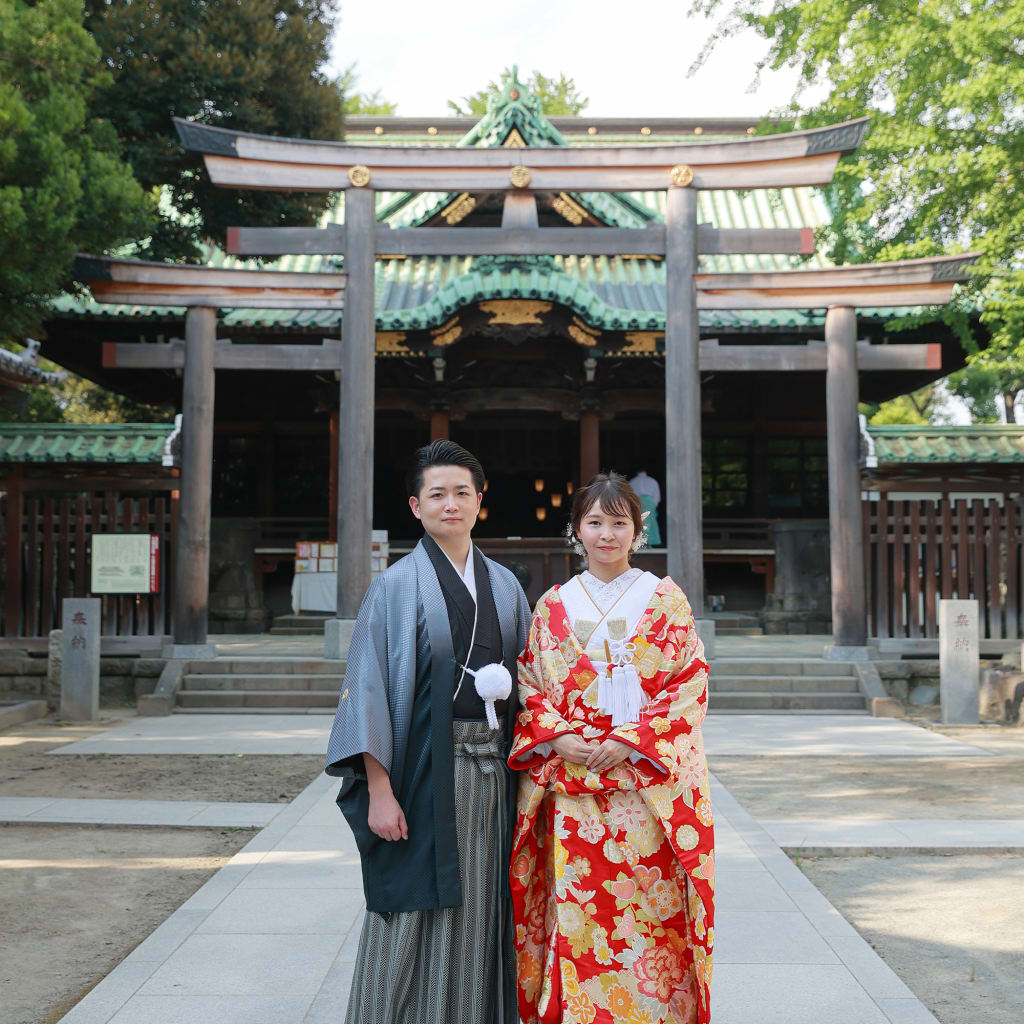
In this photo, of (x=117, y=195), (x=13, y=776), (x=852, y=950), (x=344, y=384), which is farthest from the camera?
(x=344, y=384)

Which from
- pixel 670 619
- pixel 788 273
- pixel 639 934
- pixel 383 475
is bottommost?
pixel 639 934

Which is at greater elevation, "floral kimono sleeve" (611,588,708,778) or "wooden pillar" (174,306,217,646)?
"wooden pillar" (174,306,217,646)

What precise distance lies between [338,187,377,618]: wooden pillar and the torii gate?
13 millimetres

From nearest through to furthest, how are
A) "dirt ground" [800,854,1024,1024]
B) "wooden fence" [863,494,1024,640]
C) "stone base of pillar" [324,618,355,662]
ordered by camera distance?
"dirt ground" [800,854,1024,1024] < "stone base of pillar" [324,618,355,662] < "wooden fence" [863,494,1024,640]

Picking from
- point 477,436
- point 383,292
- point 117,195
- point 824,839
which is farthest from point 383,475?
point 824,839

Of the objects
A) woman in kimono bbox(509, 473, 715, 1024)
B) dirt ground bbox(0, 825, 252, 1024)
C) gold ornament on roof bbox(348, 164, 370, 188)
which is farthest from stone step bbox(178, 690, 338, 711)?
woman in kimono bbox(509, 473, 715, 1024)

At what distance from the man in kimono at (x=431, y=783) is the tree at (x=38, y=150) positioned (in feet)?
20.8

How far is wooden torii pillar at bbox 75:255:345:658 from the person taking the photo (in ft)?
33.5

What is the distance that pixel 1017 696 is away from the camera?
9227mm

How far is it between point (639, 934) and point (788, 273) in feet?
29.1

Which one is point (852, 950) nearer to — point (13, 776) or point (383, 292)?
point (13, 776)

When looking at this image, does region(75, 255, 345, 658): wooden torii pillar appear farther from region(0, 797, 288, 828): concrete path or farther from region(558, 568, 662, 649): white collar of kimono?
region(558, 568, 662, 649): white collar of kimono

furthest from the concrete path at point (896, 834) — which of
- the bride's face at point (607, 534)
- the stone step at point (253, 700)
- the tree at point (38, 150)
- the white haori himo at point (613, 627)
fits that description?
the tree at point (38, 150)

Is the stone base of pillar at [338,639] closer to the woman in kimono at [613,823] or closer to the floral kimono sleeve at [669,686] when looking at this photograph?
the woman in kimono at [613,823]
